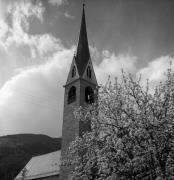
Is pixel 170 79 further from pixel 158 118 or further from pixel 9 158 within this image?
pixel 9 158

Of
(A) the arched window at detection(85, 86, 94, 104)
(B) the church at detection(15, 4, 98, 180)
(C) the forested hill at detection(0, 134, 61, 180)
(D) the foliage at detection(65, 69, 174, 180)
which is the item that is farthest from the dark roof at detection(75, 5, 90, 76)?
(C) the forested hill at detection(0, 134, 61, 180)

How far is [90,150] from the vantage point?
1477 cm

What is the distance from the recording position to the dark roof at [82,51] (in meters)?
39.6

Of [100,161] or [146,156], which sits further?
[100,161]

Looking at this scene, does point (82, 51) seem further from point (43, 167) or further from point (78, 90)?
point (43, 167)

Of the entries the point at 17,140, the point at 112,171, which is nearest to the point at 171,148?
the point at 112,171

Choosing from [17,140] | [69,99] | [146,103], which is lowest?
[146,103]

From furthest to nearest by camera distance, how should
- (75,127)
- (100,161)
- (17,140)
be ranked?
(17,140), (75,127), (100,161)

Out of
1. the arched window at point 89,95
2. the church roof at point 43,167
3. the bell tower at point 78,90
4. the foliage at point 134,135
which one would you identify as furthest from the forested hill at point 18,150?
the foliage at point 134,135

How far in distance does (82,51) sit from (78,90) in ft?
25.6

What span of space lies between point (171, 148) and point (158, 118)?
1650 millimetres

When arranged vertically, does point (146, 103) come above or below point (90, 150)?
above

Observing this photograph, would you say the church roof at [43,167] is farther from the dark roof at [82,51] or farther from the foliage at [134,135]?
the foliage at [134,135]

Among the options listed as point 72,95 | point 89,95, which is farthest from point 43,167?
point 89,95
